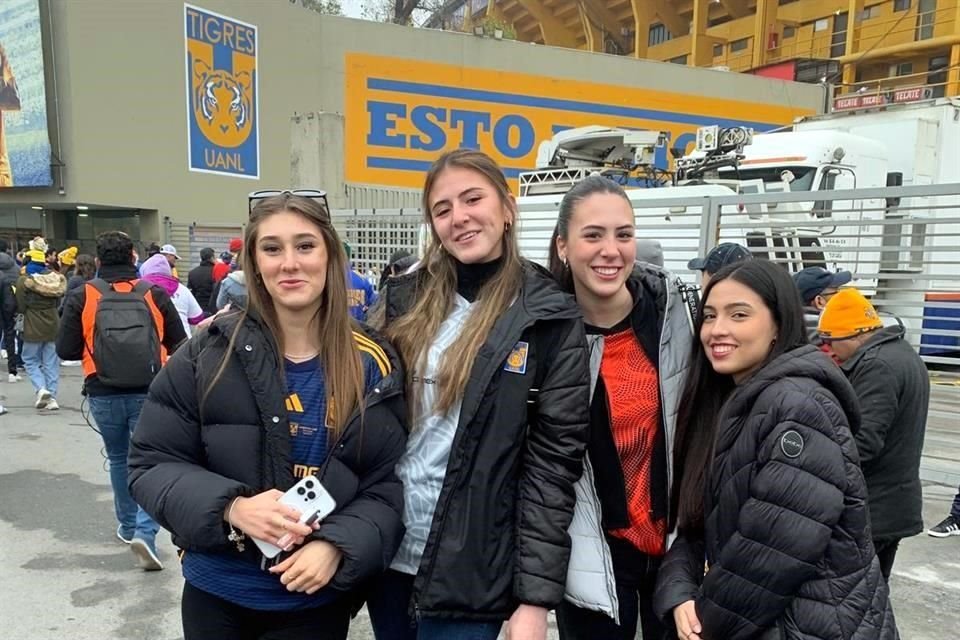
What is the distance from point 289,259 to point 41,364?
25.8 feet

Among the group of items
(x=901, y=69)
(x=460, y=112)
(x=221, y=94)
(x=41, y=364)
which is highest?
(x=901, y=69)

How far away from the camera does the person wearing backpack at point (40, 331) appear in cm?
802

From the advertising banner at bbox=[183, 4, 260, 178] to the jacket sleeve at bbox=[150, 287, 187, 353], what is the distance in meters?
13.7

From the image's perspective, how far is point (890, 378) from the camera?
2.93 meters

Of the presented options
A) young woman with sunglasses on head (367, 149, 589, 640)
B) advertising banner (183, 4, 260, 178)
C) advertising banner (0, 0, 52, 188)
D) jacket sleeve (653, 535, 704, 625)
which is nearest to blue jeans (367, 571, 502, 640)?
young woman with sunglasses on head (367, 149, 589, 640)

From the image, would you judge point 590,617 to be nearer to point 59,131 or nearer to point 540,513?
point 540,513

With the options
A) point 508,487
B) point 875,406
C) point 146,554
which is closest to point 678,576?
point 508,487

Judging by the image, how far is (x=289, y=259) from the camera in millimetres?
1904

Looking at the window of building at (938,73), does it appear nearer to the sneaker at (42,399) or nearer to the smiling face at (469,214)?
the sneaker at (42,399)

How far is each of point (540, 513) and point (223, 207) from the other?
17193 millimetres

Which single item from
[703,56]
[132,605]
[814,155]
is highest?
[703,56]

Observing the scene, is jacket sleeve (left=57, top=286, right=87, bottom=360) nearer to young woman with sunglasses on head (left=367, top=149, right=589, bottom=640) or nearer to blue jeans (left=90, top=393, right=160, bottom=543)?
blue jeans (left=90, top=393, right=160, bottom=543)

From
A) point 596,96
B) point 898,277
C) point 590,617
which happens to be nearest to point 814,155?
point 898,277

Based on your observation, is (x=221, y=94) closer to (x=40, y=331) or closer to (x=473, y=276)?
(x=40, y=331)
